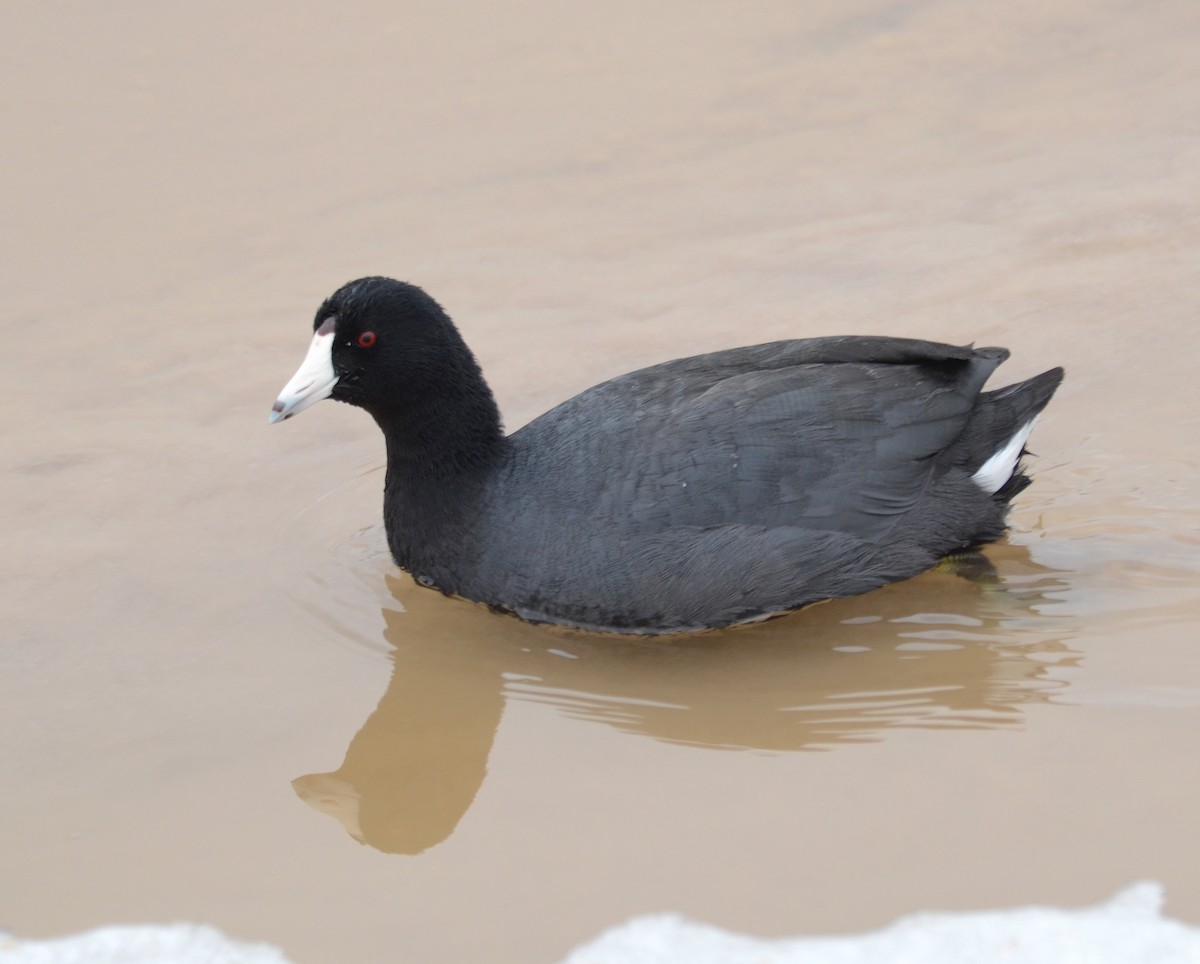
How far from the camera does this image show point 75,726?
3.84 metres

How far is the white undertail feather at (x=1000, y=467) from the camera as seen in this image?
174 inches

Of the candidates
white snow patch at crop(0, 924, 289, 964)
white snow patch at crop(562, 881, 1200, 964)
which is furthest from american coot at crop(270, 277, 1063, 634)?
white snow patch at crop(0, 924, 289, 964)

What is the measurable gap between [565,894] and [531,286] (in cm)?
330

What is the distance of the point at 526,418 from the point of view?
17.3 ft

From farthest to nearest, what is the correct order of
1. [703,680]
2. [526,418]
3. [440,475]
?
[526,418] < [440,475] < [703,680]

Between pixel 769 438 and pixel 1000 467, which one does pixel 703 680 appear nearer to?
pixel 769 438

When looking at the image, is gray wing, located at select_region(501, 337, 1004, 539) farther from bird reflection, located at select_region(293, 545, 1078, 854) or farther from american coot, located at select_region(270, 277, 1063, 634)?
bird reflection, located at select_region(293, 545, 1078, 854)

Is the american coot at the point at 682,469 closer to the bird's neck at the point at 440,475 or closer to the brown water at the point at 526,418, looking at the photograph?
the bird's neck at the point at 440,475

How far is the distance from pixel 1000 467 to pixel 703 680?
108 centimetres

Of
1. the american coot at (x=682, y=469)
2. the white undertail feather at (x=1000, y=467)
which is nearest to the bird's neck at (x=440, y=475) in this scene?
the american coot at (x=682, y=469)

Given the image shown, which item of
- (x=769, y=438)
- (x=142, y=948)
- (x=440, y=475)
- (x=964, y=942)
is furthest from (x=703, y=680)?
(x=142, y=948)

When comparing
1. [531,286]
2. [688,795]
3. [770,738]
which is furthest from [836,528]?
[531,286]

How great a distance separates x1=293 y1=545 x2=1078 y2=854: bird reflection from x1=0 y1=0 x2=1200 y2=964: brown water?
14 mm

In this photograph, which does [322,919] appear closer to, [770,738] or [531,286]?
[770,738]
